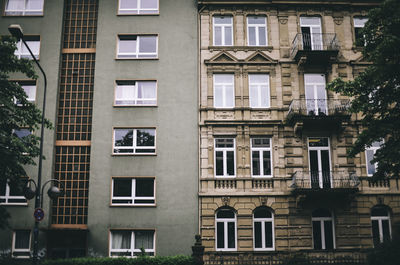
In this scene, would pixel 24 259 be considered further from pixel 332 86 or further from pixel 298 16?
pixel 298 16

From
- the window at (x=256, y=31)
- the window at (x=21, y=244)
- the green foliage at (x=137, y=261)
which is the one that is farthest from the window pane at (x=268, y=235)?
the window at (x=21, y=244)

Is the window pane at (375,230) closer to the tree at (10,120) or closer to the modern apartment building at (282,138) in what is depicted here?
the modern apartment building at (282,138)

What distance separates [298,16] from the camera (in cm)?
2431

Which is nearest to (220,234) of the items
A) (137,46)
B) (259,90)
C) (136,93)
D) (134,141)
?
(134,141)

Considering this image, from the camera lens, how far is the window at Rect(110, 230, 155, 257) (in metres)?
21.4

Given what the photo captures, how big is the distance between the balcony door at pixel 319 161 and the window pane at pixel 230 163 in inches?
177

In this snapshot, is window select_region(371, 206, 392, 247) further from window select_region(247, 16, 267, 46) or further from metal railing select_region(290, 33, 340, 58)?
window select_region(247, 16, 267, 46)

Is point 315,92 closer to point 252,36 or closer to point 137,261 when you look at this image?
point 252,36

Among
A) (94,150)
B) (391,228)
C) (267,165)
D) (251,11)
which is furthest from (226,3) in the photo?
(391,228)

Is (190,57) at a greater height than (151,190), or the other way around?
(190,57)

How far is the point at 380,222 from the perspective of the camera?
71.7ft

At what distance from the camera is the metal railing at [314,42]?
76.0ft

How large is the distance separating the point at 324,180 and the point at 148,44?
1365 centimetres

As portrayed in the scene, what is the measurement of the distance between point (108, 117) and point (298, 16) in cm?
1360
